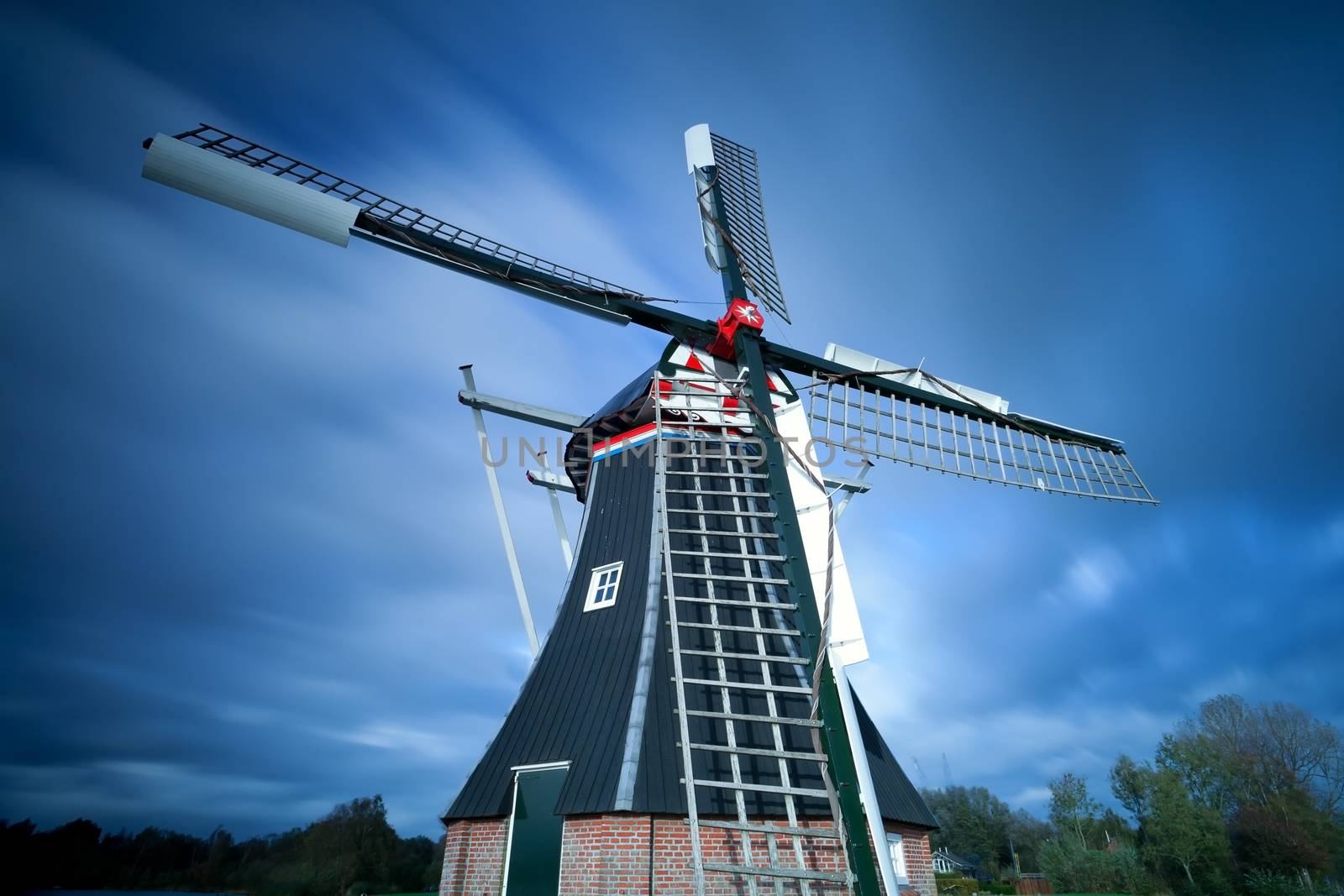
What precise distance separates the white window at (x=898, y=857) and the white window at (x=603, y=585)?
4.09m

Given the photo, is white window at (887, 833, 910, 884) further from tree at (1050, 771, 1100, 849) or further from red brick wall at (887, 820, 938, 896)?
tree at (1050, 771, 1100, 849)

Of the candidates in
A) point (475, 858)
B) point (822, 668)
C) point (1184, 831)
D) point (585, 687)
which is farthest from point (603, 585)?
point (1184, 831)

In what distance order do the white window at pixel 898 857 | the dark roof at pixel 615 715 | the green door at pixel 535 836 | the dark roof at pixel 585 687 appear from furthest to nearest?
the white window at pixel 898 857
the dark roof at pixel 585 687
the green door at pixel 535 836
the dark roof at pixel 615 715

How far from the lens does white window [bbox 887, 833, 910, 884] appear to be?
7742mm

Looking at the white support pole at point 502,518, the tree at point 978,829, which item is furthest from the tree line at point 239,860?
the tree at point 978,829

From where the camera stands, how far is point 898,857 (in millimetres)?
7820

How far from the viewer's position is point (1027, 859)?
49.8m

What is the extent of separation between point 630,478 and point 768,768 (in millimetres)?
4235

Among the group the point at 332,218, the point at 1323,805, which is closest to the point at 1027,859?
the point at 1323,805

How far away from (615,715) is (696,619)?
1389 mm

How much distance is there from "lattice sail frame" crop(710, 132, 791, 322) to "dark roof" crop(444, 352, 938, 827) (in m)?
2.55

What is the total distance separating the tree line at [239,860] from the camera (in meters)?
28.0

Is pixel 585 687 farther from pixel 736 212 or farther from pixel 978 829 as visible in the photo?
pixel 978 829

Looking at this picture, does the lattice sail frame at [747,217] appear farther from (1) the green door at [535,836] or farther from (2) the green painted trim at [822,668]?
Answer: (1) the green door at [535,836]
